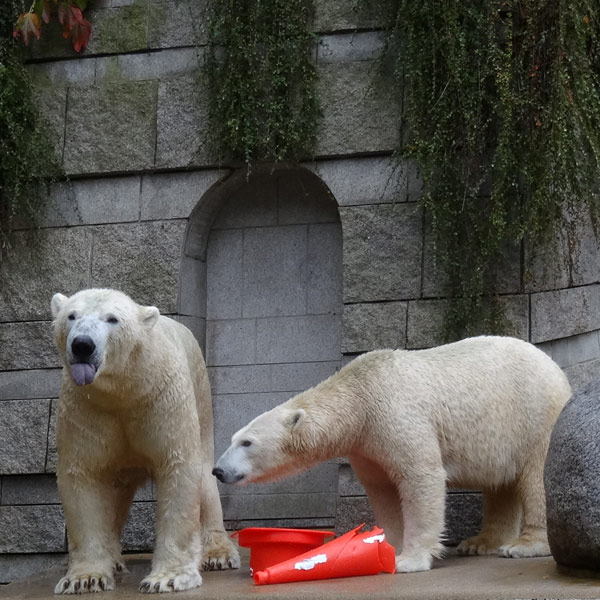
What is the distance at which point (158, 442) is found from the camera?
516cm

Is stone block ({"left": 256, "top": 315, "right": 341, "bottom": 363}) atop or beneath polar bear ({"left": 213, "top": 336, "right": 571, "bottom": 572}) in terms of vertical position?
atop

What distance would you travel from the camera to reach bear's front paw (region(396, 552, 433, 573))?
16.9 ft

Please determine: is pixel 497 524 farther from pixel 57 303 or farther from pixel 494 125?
pixel 57 303

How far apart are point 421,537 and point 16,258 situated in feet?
11.0

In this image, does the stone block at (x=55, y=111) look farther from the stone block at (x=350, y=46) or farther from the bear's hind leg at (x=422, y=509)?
the bear's hind leg at (x=422, y=509)

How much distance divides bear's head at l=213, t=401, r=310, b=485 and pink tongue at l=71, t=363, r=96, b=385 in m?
0.83

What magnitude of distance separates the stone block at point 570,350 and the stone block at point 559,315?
0.09 metres

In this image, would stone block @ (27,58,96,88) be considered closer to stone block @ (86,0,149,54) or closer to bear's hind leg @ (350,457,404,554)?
stone block @ (86,0,149,54)

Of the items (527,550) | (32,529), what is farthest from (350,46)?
(32,529)

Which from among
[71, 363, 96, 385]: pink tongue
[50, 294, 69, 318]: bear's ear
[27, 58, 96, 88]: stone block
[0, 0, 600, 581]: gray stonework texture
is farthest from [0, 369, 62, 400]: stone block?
[71, 363, 96, 385]: pink tongue

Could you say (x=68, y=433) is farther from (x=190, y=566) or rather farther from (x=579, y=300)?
(x=579, y=300)

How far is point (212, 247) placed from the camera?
7449 mm

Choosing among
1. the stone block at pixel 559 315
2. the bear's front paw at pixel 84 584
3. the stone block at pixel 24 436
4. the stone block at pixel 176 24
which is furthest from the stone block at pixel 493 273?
the bear's front paw at pixel 84 584

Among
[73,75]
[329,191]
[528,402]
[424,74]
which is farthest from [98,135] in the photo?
[528,402]
